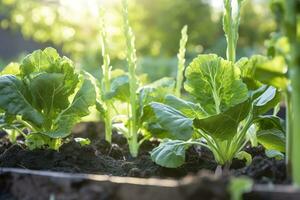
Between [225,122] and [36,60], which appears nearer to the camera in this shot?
[225,122]

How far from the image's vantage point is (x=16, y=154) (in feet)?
4.49

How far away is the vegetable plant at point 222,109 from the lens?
4.00 feet

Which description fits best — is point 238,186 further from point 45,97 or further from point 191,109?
point 45,97

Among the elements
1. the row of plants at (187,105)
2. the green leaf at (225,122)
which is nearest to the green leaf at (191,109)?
the row of plants at (187,105)

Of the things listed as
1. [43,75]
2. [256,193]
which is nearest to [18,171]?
[43,75]

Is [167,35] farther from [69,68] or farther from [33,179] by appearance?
[33,179]

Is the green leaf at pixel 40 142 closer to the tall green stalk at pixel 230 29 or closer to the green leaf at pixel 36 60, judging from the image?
the green leaf at pixel 36 60

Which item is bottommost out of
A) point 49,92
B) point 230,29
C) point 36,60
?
point 49,92

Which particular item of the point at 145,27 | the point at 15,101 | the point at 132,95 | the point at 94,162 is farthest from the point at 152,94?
the point at 145,27

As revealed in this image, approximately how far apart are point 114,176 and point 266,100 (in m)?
0.45

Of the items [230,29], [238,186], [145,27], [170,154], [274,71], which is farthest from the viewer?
[145,27]

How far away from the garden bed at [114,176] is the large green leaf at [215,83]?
20 cm

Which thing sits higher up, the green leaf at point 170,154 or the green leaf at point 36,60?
the green leaf at point 36,60

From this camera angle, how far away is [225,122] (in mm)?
1215
